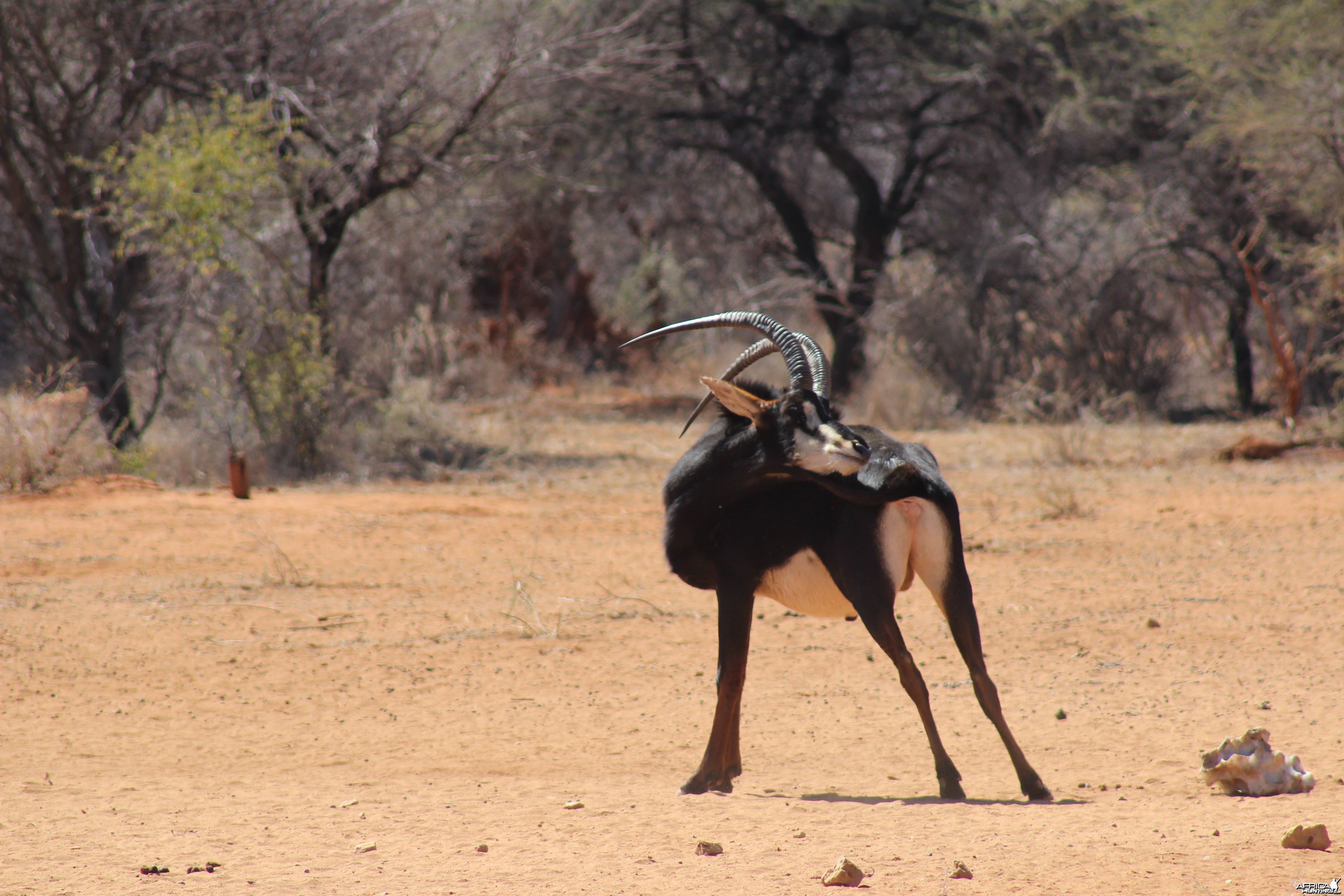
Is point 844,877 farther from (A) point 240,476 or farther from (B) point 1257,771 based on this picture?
(A) point 240,476

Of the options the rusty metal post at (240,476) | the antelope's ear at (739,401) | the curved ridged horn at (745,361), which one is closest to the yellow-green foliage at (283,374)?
the rusty metal post at (240,476)

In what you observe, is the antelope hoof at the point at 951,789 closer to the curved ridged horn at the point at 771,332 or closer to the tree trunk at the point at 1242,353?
the curved ridged horn at the point at 771,332

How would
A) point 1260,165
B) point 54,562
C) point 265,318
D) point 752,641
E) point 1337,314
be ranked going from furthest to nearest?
point 1337,314, point 1260,165, point 265,318, point 54,562, point 752,641

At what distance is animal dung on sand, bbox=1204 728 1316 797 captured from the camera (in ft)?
14.1

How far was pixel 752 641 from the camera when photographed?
7.17 m

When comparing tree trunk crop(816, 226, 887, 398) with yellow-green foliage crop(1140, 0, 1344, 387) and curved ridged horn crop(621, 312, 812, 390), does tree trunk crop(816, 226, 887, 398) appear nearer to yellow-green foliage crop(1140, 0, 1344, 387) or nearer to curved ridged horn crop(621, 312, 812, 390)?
yellow-green foliage crop(1140, 0, 1344, 387)

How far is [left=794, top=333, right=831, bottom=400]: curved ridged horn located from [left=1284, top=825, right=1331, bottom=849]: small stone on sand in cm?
193

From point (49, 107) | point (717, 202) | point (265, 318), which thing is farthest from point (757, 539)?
point (717, 202)

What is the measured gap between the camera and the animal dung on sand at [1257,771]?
4.30 m

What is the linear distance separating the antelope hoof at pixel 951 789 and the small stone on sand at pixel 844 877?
1.08m

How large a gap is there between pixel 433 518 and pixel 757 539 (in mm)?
7066

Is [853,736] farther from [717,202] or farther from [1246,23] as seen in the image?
[717,202]

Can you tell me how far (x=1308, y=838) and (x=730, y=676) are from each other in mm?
1967

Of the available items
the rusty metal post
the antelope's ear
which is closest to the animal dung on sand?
the antelope's ear
